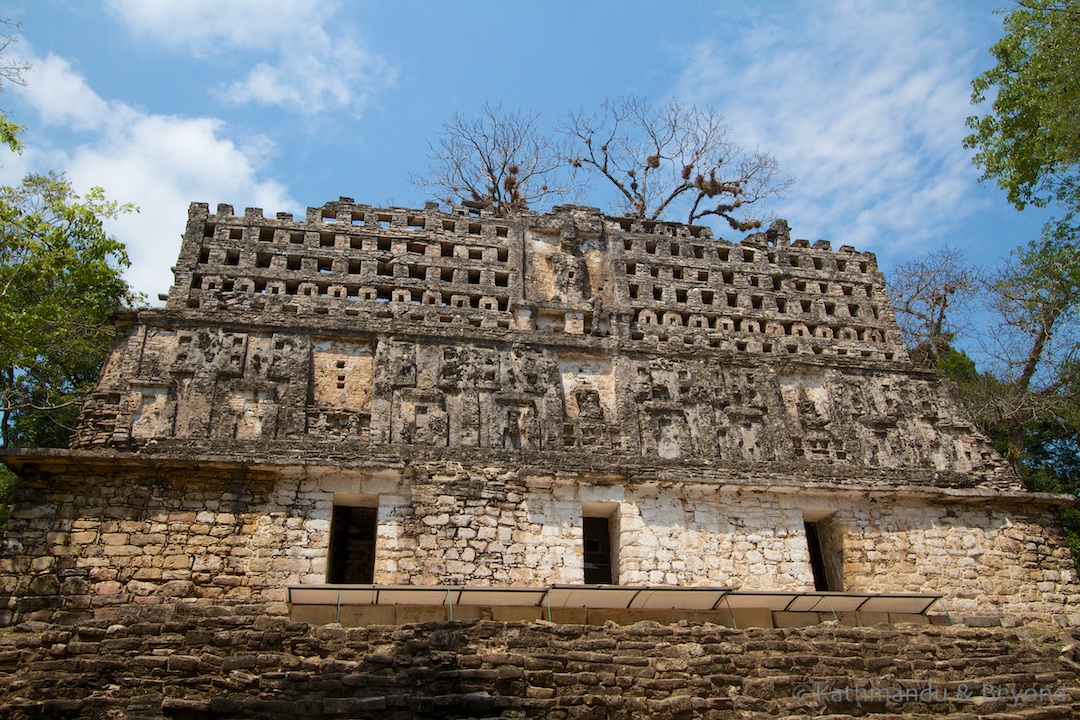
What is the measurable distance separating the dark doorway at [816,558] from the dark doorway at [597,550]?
122 inches

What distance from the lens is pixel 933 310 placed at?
851 inches

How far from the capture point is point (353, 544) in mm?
12953

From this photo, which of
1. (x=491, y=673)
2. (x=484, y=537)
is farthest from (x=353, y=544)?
(x=491, y=673)

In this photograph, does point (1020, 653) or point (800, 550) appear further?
point (800, 550)

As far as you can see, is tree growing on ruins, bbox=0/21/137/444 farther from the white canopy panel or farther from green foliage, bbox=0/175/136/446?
the white canopy panel

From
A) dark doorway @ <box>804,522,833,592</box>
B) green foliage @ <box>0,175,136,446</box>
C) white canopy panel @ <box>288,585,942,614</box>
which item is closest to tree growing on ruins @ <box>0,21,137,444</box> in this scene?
green foliage @ <box>0,175,136,446</box>

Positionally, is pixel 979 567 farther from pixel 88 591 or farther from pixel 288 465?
pixel 88 591

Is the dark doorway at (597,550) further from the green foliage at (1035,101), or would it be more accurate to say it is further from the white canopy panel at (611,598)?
the green foliage at (1035,101)

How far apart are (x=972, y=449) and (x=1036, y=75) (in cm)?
642

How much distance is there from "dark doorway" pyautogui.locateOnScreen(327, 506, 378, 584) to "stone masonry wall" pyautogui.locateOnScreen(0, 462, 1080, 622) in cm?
73

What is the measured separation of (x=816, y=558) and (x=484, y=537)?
17.4 feet

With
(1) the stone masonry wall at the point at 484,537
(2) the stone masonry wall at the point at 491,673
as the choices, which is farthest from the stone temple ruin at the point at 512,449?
(2) the stone masonry wall at the point at 491,673

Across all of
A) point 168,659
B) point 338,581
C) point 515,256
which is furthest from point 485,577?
point 515,256

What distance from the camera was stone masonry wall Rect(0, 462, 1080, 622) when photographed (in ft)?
36.1
